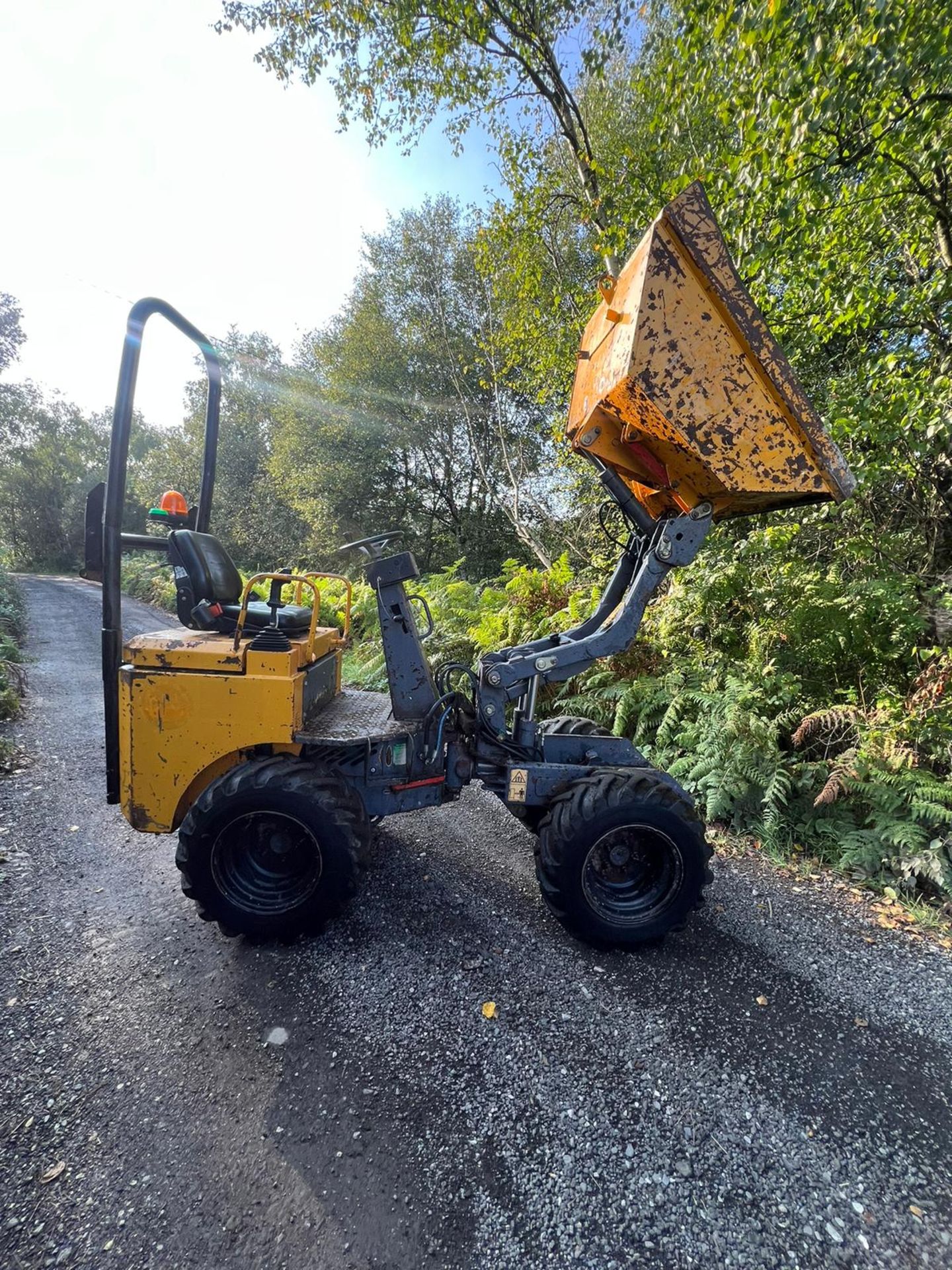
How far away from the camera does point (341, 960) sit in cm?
258

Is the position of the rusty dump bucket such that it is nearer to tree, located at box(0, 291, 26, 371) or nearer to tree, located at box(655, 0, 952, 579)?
tree, located at box(655, 0, 952, 579)

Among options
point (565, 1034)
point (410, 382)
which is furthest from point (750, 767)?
point (410, 382)

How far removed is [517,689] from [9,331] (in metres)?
28.4

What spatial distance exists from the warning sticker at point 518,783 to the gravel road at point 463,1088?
69 centimetres

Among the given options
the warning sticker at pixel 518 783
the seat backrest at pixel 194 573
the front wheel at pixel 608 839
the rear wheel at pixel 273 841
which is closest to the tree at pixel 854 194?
the front wheel at pixel 608 839

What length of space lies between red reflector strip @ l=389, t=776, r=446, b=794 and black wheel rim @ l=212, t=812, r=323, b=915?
0.51m

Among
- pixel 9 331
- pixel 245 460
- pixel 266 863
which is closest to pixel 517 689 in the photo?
pixel 266 863

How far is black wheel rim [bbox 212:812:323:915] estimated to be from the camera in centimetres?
265

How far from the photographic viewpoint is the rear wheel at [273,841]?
257 centimetres

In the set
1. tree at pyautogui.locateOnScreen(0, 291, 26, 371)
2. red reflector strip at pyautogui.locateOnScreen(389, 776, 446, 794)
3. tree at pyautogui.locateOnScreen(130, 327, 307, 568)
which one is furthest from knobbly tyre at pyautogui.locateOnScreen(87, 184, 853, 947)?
tree at pyautogui.locateOnScreen(0, 291, 26, 371)

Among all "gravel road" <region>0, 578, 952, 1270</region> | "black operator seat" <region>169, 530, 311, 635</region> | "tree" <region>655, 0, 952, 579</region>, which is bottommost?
"gravel road" <region>0, 578, 952, 1270</region>

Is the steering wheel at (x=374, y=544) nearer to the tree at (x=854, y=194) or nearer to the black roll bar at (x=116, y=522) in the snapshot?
the black roll bar at (x=116, y=522)

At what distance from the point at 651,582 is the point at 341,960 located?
7.83ft

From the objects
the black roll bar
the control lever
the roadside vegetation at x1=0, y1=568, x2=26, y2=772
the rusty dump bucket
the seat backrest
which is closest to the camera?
the rusty dump bucket
